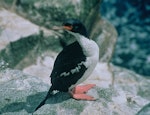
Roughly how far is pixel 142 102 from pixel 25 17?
13.5ft

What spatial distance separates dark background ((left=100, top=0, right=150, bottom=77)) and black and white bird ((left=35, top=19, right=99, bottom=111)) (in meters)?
6.15

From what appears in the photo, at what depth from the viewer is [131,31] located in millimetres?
12867

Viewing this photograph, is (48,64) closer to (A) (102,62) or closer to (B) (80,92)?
(A) (102,62)

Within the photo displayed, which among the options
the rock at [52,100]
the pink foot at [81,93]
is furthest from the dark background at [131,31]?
the pink foot at [81,93]

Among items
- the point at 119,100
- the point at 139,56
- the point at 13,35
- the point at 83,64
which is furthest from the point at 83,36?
the point at 139,56

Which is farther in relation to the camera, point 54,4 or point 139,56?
point 139,56

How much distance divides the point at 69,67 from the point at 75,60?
0.38ft

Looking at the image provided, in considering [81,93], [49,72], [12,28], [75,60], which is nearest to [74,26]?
[75,60]

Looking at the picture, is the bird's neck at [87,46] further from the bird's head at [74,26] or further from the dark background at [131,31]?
the dark background at [131,31]

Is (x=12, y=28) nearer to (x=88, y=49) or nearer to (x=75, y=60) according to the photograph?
(x=75, y=60)

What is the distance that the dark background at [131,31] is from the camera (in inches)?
475

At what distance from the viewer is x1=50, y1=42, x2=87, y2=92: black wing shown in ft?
18.5

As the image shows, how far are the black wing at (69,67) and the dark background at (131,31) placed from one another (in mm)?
6167

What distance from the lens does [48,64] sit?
9.31 meters
